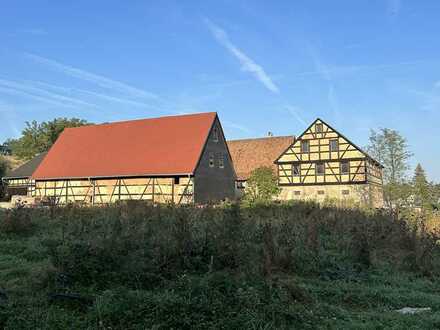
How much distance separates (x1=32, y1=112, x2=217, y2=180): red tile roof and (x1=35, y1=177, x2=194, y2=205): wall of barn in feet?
2.20

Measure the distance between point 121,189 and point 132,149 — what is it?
409cm

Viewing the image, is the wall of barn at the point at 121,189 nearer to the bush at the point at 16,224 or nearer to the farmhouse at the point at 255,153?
the farmhouse at the point at 255,153

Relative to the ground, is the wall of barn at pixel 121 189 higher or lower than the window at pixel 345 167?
lower

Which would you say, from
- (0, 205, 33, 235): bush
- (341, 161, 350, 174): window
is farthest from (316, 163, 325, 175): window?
(0, 205, 33, 235): bush

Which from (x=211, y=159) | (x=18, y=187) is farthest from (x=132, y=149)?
(x=18, y=187)

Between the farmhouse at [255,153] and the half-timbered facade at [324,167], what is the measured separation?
3710mm

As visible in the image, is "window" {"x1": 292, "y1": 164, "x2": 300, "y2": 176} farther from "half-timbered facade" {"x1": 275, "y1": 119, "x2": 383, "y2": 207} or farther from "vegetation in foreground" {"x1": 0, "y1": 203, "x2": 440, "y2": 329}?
"vegetation in foreground" {"x1": 0, "y1": 203, "x2": 440, "y2": 329}

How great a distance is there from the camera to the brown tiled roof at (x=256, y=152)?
46344mm


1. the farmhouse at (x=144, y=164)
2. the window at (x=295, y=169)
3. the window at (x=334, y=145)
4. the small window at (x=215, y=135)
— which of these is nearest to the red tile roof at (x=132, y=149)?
the farmhouse at (x=144, y=164)

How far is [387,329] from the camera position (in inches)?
202

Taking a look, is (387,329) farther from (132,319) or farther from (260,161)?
(260,161)

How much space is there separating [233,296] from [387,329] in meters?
1.87

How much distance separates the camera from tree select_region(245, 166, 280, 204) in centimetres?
2106

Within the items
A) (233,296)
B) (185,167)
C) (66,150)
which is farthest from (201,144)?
(233,296)
